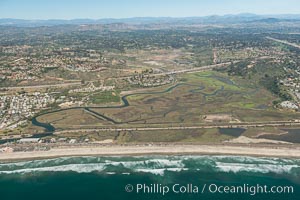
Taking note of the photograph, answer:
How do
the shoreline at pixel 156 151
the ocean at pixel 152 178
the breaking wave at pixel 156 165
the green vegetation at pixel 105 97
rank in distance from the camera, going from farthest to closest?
the green vegetation at pixel 105 97 < the shoreline at pixel 156 151 < the breaking wave at pixel 156 165 < the ocean at pixel 152 178

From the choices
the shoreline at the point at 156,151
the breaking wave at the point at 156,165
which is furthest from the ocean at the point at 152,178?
the shoreline at the point at 156,151

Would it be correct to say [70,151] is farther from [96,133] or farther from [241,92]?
[241,92]

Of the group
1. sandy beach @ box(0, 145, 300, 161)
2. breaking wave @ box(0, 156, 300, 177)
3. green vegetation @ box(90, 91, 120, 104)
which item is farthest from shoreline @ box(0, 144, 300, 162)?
green vegetation @ box(90, 91, 120, 104)

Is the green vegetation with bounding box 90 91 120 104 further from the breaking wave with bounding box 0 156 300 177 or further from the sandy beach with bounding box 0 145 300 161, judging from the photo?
the breaking wave with bounding box 0 156 300 177

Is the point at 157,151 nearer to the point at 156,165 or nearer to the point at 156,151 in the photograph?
the point at 156,151

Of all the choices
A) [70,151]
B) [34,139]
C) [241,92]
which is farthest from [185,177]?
[241,92]

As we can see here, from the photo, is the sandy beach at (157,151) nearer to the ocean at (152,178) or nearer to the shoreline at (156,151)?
the shoreline at (156,151)

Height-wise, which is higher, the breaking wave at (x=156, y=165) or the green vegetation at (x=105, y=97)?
the green vegetation at (x=105, y=97)

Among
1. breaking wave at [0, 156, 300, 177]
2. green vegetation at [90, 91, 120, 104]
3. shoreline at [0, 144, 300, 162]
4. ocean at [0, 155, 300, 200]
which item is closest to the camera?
ocean at [0, 155, 300, 200]
